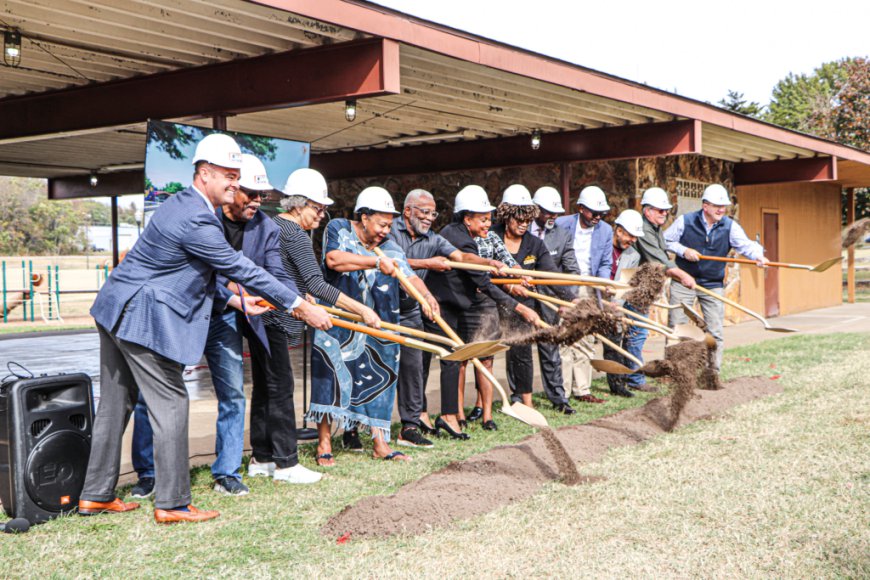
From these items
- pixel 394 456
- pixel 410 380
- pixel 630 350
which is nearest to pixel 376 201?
pixel 410 380

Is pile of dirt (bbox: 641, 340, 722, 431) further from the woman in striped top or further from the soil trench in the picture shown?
the woman in striped top

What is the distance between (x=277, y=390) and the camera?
17.2 feet

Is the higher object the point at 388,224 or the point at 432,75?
the point at 432,75

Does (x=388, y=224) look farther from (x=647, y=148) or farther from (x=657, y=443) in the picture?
(x=647, y=148)

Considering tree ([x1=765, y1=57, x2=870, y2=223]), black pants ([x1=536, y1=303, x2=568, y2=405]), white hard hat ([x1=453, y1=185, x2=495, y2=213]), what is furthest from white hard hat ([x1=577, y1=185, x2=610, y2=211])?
tree ([x1=765, y1=57, x2=870, y2=223])

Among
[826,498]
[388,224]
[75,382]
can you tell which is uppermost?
[388,224]

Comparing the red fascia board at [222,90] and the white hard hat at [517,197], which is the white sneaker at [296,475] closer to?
the white hard hat at [517,197]

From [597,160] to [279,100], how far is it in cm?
581

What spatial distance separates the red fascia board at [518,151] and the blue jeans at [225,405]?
305 inches

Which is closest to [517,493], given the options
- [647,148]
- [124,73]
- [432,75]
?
[432,75]

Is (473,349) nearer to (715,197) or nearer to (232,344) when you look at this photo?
(232,344)

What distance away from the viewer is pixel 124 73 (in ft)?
26.9

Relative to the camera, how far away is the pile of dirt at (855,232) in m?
8.02

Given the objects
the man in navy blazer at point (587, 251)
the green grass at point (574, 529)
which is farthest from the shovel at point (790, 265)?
the green grass at point (574, 529)
